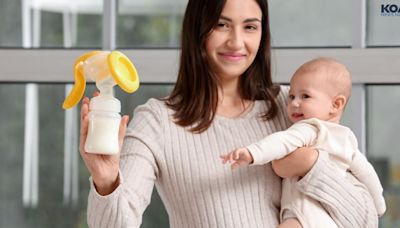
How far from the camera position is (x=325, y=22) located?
2.62 metres

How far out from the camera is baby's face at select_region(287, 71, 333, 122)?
181 cm

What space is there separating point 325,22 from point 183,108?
93cm

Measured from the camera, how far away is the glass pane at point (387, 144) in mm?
2535

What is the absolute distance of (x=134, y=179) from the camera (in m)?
1.71

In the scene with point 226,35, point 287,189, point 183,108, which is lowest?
point 287,189

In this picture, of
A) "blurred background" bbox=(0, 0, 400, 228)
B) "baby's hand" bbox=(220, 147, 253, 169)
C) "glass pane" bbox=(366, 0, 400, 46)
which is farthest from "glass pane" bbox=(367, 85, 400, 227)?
"baby's hand" bbox=(220, 147, 253, 169)

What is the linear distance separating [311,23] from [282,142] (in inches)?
39.9

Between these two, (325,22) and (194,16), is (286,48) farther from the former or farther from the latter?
(194,16)

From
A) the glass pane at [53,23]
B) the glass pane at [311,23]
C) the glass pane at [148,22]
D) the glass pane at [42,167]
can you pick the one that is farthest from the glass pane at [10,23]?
the glass pane at [311,23]

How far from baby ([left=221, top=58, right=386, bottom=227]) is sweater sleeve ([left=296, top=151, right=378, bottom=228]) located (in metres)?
0.02

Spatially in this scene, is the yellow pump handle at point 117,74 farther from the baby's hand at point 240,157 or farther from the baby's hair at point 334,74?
the baby's hair at point 334,74

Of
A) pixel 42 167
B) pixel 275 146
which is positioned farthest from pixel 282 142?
pixel 42 167

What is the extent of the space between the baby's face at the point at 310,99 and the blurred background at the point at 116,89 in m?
0.64

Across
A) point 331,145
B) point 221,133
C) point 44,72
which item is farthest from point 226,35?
point 44,72
